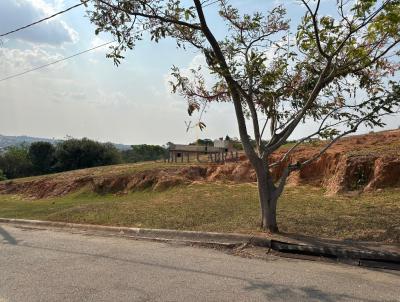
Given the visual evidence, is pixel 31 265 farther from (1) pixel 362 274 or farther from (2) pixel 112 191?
(2) pixel 112 191

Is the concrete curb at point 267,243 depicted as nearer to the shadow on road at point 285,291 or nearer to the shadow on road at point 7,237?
the shadow on road at point 7,237

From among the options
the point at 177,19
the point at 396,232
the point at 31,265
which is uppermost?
the point at 177,19

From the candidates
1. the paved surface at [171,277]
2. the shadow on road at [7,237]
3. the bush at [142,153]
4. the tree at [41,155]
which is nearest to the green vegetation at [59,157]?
the tree at [41,155]

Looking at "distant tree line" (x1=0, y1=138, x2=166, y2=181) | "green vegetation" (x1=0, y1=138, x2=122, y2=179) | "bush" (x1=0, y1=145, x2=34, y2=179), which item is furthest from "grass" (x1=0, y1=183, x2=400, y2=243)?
"bush" (x1=0, y1=145, x2=34, y2=179)

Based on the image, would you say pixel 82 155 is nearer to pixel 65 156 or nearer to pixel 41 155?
pixel 65 156

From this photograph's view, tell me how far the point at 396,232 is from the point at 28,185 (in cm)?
2016

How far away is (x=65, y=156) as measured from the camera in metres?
55.9

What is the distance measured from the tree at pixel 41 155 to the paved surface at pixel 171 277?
56640 mm

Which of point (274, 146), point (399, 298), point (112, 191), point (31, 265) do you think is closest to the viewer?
point (399, 298)

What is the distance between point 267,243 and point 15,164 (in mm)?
67196

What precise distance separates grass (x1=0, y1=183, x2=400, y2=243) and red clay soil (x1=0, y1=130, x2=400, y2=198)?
746 mm

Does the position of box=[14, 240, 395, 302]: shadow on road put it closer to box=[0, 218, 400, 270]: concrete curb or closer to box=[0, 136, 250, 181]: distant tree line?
box=[0, 218, 400, 270]: concrete curb

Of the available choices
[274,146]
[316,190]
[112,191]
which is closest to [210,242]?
[274,146]

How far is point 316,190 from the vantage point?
15.0 meters
